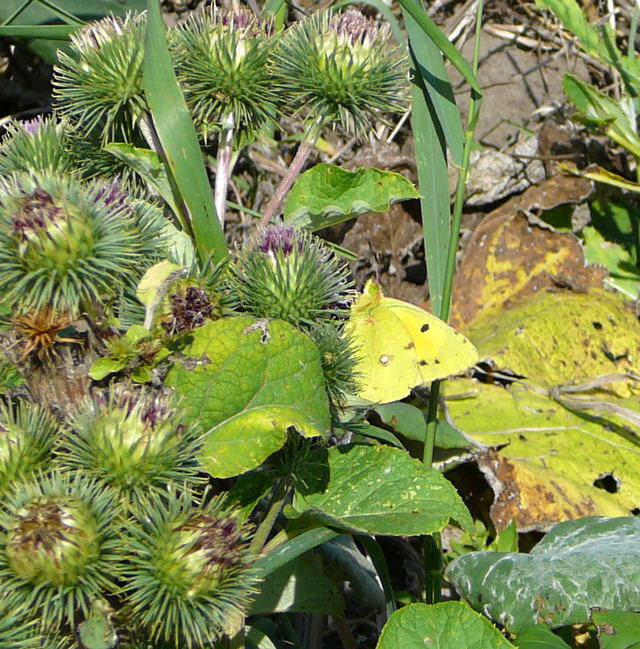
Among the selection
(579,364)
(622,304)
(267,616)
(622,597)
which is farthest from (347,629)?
(622,304)

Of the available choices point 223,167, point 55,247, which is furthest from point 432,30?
point 55,247

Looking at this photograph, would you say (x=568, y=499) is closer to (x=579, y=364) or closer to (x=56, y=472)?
(x=579, y=364)

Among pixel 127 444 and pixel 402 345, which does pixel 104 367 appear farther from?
pixel 402 345

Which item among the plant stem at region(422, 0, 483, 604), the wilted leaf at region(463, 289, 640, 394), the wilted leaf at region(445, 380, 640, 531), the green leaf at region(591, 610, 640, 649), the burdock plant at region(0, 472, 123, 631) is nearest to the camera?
the burdock plant at region(0, 472, 123, 631)

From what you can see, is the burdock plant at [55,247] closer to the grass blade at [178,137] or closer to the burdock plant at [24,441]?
the burdock plant at [24,441]

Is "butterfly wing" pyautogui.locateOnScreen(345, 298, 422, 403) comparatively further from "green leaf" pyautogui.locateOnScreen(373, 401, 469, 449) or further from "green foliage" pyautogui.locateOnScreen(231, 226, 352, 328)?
"green foliage" pyautogui.locateOnScreen(231, 226, 352, 328)

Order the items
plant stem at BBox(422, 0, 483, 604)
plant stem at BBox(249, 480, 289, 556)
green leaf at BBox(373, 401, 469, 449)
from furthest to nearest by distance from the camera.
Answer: green leaf at BBox(373, 401, 469, 449)
plant stem at BBox(422, 0, 483, 604)
plant stem at BBox(249, 480, 289, 556)

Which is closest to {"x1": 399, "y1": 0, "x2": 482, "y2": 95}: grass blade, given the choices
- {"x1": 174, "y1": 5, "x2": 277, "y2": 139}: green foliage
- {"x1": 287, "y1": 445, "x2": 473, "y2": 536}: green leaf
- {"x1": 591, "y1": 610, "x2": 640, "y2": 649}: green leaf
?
{"x1": 174, "y1": 5, "x2": 277, "y2": 139}: green foliage
